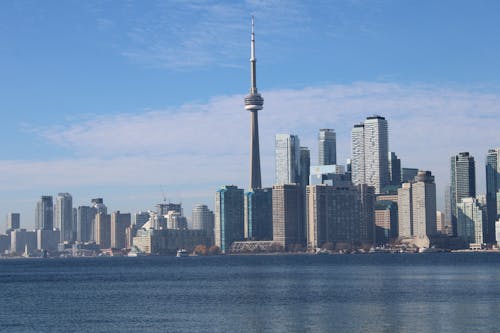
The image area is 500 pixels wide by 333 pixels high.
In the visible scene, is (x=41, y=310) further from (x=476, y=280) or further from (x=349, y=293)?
(x=476, y=280)

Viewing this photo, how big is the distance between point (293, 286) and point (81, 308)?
4927 centimetres

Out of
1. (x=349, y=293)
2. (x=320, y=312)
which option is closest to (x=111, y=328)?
(x=320, y=312)

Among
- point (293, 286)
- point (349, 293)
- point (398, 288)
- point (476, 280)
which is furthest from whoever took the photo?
point (476, 280)

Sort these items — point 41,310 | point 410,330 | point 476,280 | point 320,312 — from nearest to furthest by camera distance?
1. point 410,330
2. point 320,312
3. point 41,310
4. point 476,280

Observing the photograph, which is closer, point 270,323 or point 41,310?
point 270,323

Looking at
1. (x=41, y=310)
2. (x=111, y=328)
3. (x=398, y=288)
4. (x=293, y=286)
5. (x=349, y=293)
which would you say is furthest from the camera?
(x=293, y=286)

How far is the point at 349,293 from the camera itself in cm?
13588

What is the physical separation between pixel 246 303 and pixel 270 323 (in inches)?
1026

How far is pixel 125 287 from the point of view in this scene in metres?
170

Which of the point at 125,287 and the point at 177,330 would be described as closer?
the point at 177,330

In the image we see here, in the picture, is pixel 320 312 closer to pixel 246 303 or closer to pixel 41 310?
pixel 246 303

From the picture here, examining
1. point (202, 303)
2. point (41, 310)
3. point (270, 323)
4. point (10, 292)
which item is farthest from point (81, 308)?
point (10, 292)

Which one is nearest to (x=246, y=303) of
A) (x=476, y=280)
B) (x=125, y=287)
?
(x=125, y=287)

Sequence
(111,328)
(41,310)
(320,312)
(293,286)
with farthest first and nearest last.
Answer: (293,286), (41,310), (320,312), (111,328)
